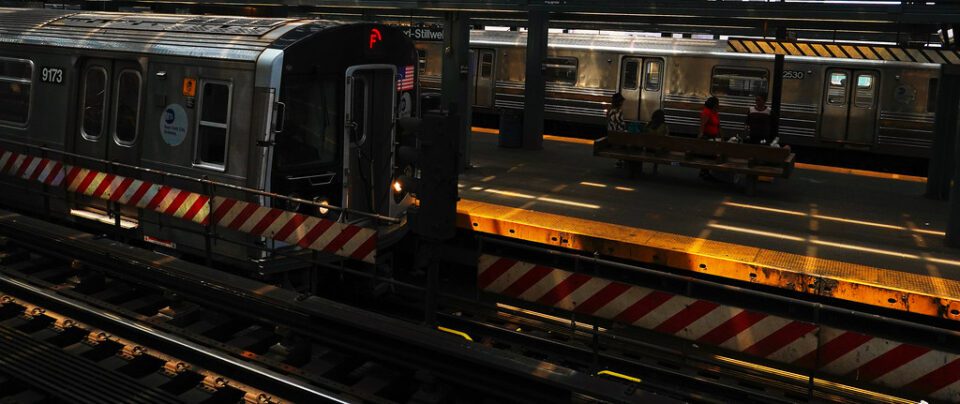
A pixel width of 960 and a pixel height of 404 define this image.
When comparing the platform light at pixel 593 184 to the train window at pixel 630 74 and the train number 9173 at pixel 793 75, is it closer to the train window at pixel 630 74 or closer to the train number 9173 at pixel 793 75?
the train number 9173 at pixel 793 75

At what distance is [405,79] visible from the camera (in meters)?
12.0

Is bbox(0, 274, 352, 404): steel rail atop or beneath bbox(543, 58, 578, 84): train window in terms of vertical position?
beneath

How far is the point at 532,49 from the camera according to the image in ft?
63.7

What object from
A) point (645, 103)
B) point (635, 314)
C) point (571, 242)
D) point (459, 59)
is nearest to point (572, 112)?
point (645, 103)

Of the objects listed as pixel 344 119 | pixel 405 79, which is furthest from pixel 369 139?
pixel 405 79

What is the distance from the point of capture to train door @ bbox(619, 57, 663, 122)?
78.8 ft

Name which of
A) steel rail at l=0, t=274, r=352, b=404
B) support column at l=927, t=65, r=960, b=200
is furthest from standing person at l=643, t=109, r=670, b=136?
steel rail at l=0, t=274, r=352, b=404

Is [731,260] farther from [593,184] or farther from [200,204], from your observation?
[200,204]

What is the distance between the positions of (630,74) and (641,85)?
407mm

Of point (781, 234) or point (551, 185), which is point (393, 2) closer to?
point (551, 185)

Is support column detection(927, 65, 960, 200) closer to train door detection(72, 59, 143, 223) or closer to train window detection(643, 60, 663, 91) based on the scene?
train window detection(643, 60, 663, 91)

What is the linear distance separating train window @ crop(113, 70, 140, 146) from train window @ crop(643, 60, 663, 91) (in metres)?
15.4

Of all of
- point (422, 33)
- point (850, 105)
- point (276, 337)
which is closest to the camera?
point (276, 337)

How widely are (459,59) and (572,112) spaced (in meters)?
8.30
